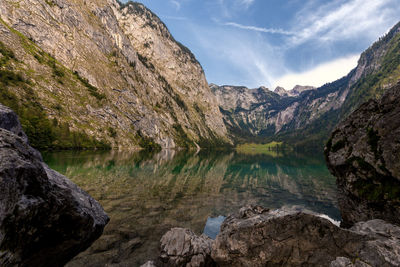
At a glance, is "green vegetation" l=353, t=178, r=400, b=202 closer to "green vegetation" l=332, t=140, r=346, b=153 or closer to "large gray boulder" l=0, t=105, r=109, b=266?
"green vegetation" l=332, t=140, r=346, b=153

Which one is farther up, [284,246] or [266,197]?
[284,246]

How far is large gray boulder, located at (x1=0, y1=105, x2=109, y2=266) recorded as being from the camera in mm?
6133

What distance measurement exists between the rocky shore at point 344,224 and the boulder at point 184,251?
55 mm

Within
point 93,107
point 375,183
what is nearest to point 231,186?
point 375,183

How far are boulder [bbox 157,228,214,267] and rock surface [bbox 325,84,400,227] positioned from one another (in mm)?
13110

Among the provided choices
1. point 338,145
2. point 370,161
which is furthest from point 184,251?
point 338,145

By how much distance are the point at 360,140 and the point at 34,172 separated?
76.5 feet

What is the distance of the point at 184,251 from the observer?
42.1 feet

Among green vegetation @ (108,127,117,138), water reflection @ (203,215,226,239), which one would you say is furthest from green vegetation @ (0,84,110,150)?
water reflection @ (203,215,226,239)

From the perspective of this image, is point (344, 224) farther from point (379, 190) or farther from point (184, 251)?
point (184, 251)

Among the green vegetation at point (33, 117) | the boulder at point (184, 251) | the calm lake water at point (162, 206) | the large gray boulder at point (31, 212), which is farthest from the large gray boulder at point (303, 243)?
the green vegetation at point (33, 117)

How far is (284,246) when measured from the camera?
33.1 ft

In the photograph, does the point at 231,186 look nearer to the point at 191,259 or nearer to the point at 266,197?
the point at 266,197

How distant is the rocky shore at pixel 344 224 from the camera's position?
914 centimetres
